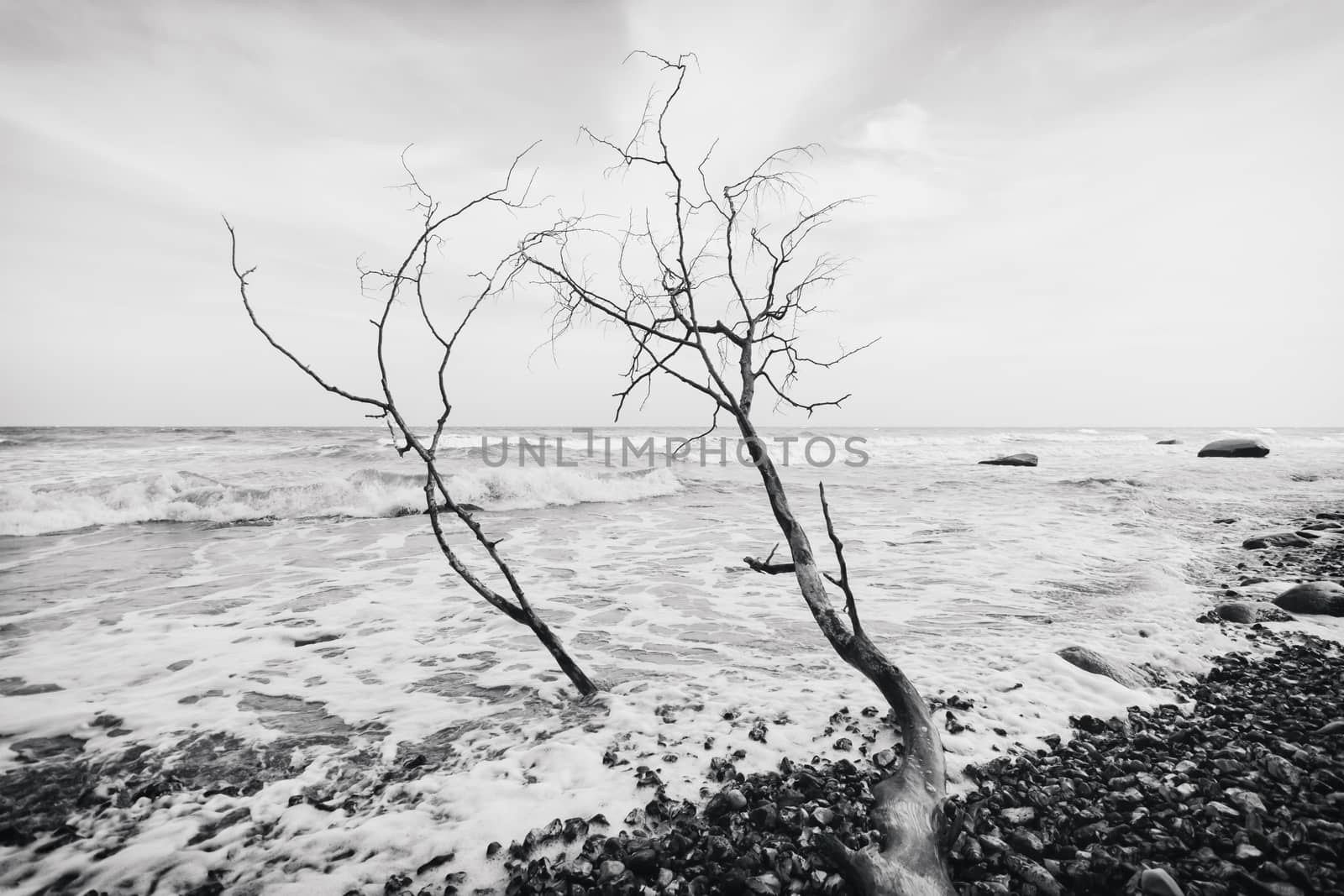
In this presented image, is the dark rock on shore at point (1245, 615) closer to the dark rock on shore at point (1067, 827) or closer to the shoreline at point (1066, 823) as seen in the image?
the shoreline at point (1066, 823)

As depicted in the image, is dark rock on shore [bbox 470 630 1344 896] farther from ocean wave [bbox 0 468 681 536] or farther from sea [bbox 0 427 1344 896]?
ocean wave [bbox 0 468 681 536]

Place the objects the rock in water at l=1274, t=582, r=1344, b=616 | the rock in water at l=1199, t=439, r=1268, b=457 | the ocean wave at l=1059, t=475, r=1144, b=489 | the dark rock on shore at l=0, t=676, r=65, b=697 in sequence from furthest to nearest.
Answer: the rock in water at l=1199, t=439, r=1268, b=457 → the ocean wave at l=1059, t=475, r=1144, b=489 → the rock in water at l=1274, t=582, r=1344, b=616 → the dark rock on shore at l=0, t=676, r=65, b=697

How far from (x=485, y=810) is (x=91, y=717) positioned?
3480 mm

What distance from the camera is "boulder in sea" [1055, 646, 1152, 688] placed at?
13.7ft

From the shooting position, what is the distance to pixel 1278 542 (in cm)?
920

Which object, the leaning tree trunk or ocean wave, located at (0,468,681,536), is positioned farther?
ocean wave, located at (0,468,681,536)

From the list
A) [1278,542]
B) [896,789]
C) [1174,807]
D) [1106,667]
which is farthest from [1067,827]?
[1278,542]

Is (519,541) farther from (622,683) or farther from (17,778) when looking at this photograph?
(17,778)

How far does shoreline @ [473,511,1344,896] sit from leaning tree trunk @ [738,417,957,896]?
115 mm

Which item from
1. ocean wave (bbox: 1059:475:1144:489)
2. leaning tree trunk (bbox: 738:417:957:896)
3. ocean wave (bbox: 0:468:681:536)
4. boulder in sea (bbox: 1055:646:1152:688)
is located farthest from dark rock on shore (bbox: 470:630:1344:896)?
ocean wave (bbox: 1059:475:1144:489)

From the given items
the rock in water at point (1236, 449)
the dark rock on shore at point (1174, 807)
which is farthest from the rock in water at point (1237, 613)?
the rock in water at point (1236, 449)

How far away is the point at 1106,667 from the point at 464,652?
561 cm

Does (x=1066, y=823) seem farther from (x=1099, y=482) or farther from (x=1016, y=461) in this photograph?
(x=1016, y=461)

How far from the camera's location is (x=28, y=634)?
18.5 ft
